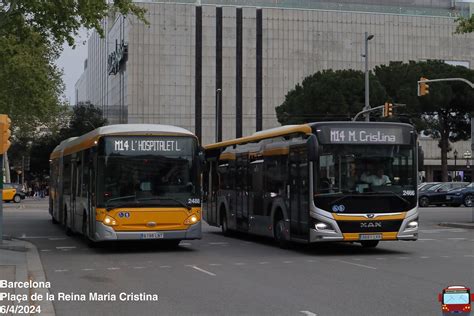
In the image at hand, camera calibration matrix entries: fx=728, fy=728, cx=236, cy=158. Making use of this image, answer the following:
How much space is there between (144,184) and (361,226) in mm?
5128

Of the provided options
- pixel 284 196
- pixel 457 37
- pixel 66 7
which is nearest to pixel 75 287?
pixel 284 196

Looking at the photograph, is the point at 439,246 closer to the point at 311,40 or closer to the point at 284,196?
the point at 284,196

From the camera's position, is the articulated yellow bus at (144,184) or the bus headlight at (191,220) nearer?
the articulated yellow bus at (144,184)

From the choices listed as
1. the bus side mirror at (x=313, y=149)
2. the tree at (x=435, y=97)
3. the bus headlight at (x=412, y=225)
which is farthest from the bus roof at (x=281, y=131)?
the tree at (x=435, y=97)

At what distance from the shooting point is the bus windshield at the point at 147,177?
17.0 meters

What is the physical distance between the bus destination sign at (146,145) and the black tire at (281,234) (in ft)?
10.1

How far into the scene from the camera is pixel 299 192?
1717 cm

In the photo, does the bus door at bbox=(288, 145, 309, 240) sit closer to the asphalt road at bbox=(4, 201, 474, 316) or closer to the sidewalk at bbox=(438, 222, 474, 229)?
the asphalt road at bbox=(4, 201, 474, 316)

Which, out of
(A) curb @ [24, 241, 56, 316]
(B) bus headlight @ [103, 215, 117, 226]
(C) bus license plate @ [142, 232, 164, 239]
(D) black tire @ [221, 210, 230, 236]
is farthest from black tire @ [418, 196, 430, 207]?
(B) bus headlight @ [103, 215, 117, 226]

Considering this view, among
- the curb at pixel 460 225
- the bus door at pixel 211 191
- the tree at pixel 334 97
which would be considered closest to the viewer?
the bus door at pixel 211 191

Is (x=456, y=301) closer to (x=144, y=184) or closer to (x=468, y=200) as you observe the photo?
(x=144, y=184)

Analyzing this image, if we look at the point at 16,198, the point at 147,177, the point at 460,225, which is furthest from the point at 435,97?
the point at 147,177

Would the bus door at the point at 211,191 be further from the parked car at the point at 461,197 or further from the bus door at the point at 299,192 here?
the parked car at the point at 461,197

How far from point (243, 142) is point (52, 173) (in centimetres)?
1130
